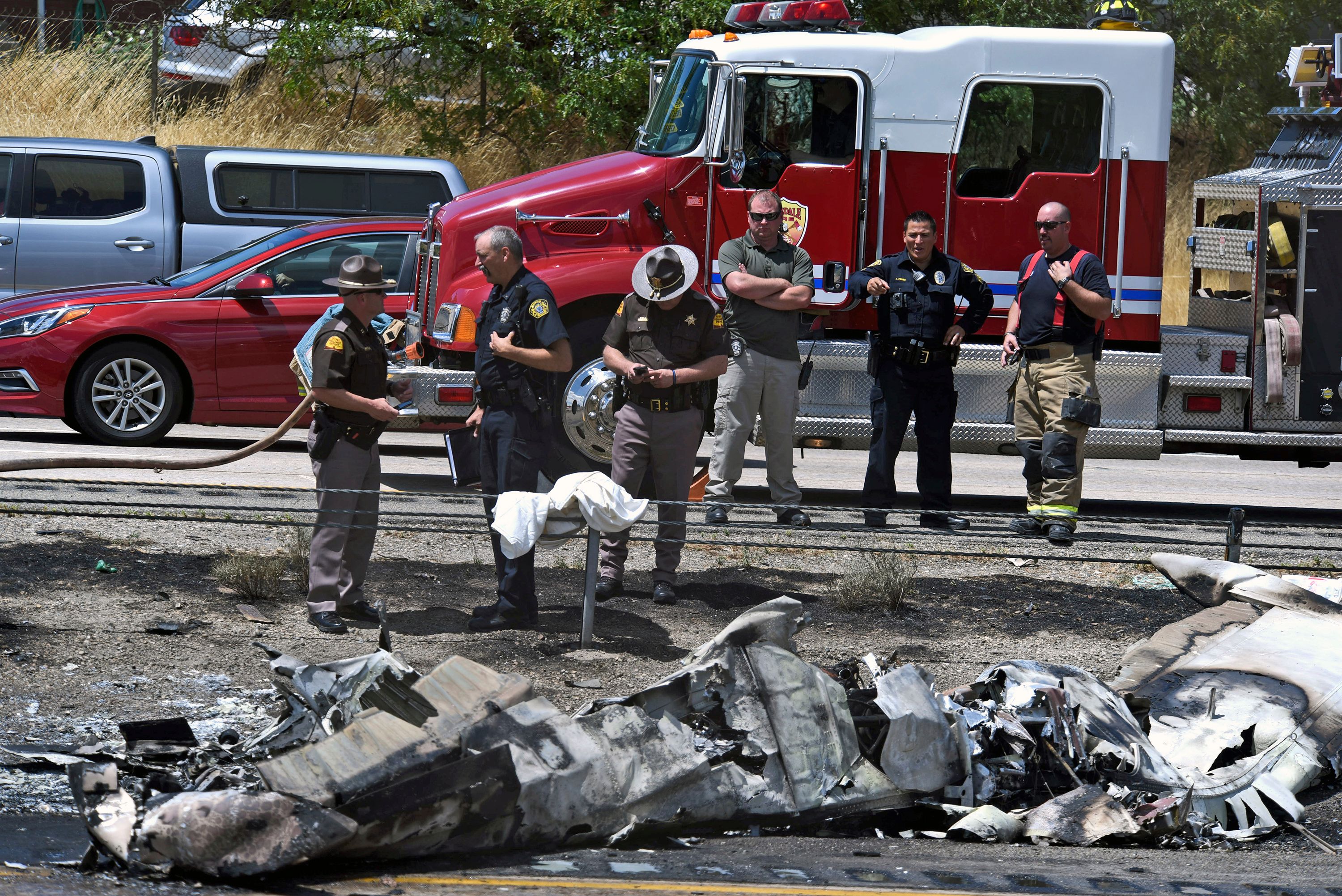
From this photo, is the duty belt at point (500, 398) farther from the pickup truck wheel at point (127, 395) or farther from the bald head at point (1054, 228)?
the pickup truck wheel at point (127, 395)

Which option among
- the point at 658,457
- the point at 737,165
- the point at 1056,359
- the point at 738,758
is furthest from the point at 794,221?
the point at 738,758

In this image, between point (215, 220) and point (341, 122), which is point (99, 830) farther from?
point (341, 122)

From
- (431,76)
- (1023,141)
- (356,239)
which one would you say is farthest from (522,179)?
(431,76)

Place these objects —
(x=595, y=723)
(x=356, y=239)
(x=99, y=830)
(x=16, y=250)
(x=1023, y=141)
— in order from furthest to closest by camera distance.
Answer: (x=16, y=250), (x=356, y=239), (x=1023, y=141), (x=595, y=723), (x=99, y=830)

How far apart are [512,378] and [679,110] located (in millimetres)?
3534

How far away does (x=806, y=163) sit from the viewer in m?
9.41

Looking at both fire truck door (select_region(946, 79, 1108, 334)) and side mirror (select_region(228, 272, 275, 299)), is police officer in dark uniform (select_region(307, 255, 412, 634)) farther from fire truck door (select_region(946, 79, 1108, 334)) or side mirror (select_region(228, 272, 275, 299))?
side mirror (select_region(228, 272, 275, 299))

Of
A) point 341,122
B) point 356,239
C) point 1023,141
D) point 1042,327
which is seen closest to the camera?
point 1042,327

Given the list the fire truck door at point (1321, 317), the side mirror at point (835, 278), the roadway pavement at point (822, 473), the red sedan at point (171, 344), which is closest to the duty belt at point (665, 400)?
the side mirror at point (835, 278)

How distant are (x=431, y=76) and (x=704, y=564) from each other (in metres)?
11.9

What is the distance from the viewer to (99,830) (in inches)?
154

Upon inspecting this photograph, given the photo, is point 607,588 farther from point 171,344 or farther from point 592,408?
point 171,344

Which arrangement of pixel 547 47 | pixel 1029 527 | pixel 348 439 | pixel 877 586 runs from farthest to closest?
pixel 547 47 < pixel 1029 527 < pixel 877 586 < pixel 348 439

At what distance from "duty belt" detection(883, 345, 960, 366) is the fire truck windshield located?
7.00ft
